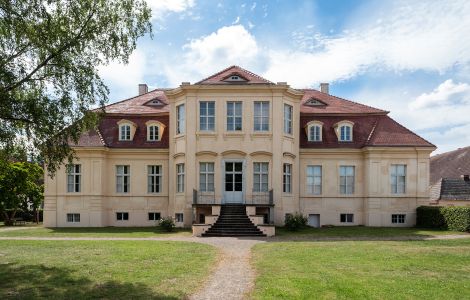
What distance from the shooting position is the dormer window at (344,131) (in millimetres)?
30672

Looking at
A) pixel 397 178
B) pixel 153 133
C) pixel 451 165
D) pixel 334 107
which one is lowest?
pixel 397 178

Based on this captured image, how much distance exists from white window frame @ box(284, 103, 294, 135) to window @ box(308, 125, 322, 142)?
99.6 inches

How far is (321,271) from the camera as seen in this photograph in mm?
12336

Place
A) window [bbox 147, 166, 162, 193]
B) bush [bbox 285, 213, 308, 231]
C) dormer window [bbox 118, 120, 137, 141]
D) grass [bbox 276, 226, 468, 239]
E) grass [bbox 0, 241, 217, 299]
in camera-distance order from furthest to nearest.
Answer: dormer window [bbox 118, 120, 137, 141] → window [bbox 147, 166, 162, 193] → bush [bbox 285, 213, 308, 231] → grass [bbox 276, 226, 468, 239] → grass [bbox 0, 241, 217, 299]

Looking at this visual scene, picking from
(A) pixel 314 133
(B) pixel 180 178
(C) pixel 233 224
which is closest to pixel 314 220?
(A) pixel 314 133

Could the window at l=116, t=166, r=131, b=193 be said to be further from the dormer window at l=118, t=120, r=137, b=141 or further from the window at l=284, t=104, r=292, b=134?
the window at l=284, t=104, r=292, b=134

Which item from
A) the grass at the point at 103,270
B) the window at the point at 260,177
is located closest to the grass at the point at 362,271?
the grass at the point at 103,270

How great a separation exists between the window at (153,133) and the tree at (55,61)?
1657 cm

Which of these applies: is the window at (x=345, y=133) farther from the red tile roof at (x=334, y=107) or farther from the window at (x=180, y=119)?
the window at (x=180, y=119)

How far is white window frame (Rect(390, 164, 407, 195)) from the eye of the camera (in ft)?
97.9

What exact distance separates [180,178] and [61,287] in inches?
708

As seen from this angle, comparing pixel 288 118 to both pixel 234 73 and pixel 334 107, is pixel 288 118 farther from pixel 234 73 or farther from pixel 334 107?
pixel 334 107

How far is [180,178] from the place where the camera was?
2850cm

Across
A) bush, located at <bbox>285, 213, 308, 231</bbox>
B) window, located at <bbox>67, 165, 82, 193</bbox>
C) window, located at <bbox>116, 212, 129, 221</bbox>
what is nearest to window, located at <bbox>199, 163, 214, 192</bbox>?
bush, located at <bbox>285, 213, 308, 231</bbox>
